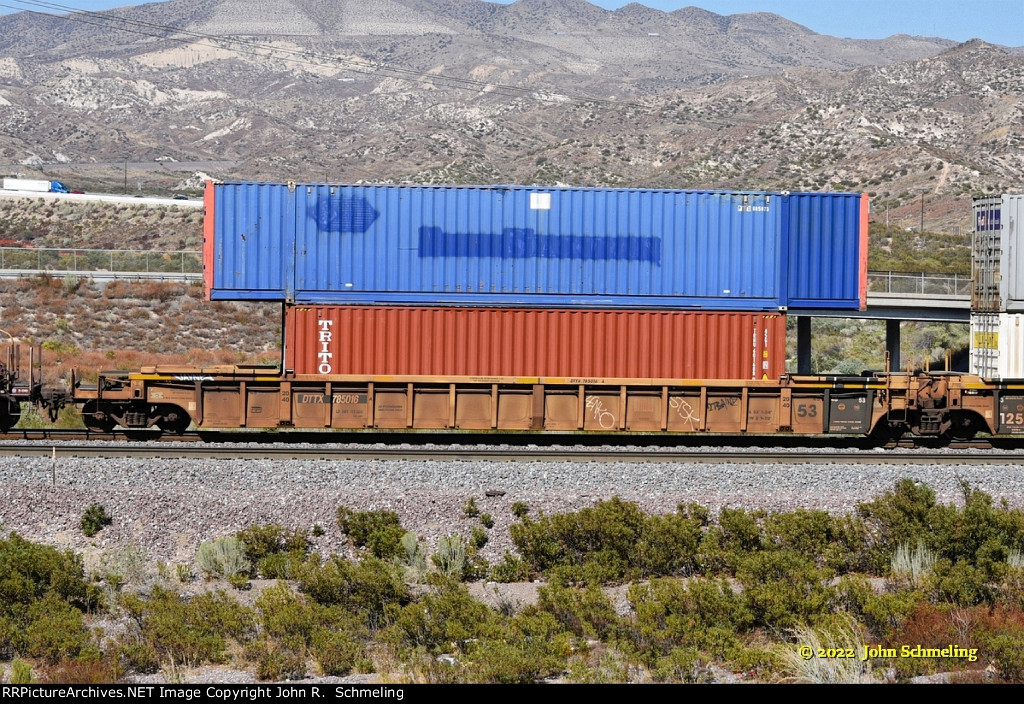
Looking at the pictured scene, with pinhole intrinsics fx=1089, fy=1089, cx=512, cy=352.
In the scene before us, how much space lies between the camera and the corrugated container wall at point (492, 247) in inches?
803

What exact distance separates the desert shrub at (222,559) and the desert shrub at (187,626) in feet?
4.49

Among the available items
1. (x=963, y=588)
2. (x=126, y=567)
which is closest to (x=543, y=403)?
(x=126, y=567)

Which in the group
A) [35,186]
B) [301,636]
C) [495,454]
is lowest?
[301,636]

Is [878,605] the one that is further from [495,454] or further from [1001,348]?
[1001,348]

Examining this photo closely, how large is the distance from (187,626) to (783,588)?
6.07 m

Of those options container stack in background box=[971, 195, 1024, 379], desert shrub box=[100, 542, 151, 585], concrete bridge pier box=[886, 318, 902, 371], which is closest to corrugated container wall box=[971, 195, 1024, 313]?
container stack in background box=[971, 195, 1024, 379]

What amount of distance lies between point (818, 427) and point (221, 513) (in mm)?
11413

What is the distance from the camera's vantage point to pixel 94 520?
14188mm

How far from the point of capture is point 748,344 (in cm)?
2056

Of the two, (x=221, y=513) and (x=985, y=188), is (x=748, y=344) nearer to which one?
(x=221, y=513)

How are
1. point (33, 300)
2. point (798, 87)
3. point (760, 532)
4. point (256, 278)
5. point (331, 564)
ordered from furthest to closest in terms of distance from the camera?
point (798, 87) < point (33, 300) < point (256, 278) < point (760, 532) < point (331, 564)

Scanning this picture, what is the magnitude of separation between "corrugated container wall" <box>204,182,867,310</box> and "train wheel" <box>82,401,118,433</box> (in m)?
2.94

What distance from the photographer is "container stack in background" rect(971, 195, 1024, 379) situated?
20547mm

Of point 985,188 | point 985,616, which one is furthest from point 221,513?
point 985,188
